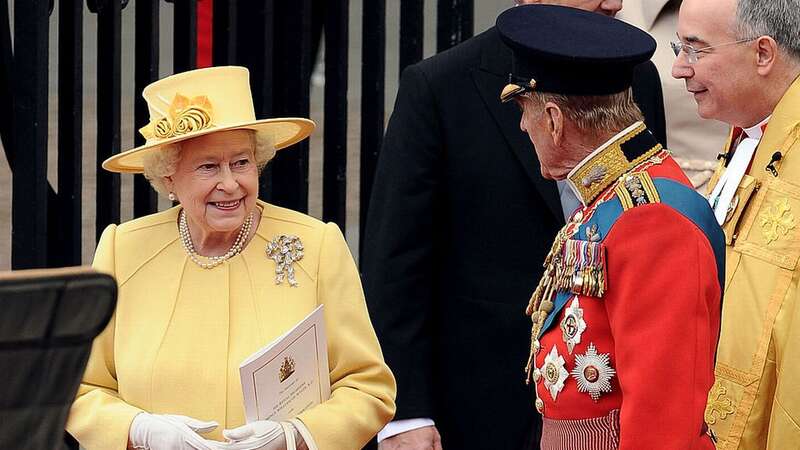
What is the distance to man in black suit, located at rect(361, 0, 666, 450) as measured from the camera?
13.5 feet

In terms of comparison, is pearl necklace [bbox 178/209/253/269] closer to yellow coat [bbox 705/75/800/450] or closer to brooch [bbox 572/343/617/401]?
brooch [bbox 572/343/617/401]

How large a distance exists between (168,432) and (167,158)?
653 millimetres

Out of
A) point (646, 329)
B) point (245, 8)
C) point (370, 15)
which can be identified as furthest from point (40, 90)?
point (646, 329)

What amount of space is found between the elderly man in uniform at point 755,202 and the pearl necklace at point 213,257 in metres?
1.10

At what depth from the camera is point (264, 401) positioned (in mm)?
3498

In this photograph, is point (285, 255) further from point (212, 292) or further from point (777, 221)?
point (777, 221)

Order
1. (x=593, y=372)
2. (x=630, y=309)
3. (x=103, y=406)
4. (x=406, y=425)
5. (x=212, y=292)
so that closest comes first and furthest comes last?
1. (x=630, y=309)
2. (x=593, y=372)
3. (x=103, y=406)
4. (x=212, y=292)
5. (x=406, y=425)

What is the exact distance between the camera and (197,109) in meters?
3.68

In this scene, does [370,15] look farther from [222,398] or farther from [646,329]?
[646,329]

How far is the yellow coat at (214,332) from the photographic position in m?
3.61

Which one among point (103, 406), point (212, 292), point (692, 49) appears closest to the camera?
point (103, 406)

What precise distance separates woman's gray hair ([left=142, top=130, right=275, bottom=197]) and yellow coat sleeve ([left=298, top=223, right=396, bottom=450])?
0.85 feet

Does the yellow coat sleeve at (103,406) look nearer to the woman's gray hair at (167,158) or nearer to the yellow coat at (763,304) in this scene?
the woman's gray hair at (167,158)

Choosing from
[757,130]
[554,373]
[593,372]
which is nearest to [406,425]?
[554,373]
